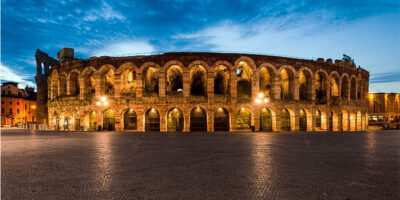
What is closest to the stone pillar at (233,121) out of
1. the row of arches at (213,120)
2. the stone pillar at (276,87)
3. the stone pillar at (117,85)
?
the row of arches at (213,120)

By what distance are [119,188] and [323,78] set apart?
32.2 meters

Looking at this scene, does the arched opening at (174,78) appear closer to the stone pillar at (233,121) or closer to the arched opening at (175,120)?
the arched opening at (175,120)

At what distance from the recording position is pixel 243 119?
25688 mm

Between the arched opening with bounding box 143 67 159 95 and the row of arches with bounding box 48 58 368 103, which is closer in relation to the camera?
the row of arches with bounding box 48 58 368 103

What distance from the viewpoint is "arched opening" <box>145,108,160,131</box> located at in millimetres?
24703

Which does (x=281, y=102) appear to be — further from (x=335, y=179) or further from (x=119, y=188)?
(x=119, y=188)

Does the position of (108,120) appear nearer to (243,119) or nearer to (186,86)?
(186,86)

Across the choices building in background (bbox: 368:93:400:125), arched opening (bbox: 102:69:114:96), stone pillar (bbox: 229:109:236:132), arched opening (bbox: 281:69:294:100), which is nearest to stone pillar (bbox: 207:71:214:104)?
stone pillar (bbox: 229:109:236:132)

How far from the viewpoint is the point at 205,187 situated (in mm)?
4344

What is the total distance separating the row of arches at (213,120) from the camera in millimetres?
24328

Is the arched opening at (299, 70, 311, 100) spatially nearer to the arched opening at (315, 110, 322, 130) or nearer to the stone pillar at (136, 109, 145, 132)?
the arched opening at (315, 110, 322, 130)

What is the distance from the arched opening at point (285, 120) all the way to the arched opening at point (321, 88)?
16.3ft

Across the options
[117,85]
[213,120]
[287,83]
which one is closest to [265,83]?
[287,83]

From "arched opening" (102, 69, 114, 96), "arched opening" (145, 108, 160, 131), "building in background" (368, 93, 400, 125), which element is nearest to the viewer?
"arched opening" (145, 108, 160, 131)
